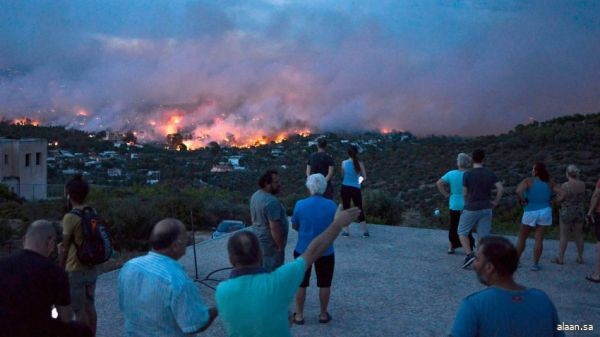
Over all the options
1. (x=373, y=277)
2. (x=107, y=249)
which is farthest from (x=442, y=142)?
(x=107, y=249)

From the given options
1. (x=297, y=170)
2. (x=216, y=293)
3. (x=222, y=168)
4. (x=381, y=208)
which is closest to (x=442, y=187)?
(x=381, y=208)

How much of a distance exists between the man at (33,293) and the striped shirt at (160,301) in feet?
1.19

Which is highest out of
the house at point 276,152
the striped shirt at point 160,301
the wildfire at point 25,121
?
the wildfire at point 25,121

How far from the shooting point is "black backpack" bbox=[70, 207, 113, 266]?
4852 mm

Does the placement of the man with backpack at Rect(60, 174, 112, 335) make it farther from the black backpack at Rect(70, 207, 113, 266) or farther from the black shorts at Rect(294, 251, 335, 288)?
the black shorts at Rect(294, 251, 335, 288)

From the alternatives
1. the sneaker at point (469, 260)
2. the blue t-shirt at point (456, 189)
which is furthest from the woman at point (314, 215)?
the blue t-shirt at point (456, 189)

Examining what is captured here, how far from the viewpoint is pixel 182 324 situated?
10.4ft

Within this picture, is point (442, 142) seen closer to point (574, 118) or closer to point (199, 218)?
point (574, 118)

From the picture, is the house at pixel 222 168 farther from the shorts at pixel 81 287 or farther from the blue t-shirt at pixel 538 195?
the shorts at pixel 81 287

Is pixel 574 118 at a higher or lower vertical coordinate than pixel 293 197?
higher

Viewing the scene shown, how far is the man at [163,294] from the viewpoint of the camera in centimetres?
320

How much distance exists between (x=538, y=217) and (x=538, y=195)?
0.29 metres

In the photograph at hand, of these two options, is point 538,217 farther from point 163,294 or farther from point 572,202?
point 163,294

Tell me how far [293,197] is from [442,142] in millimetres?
21501
